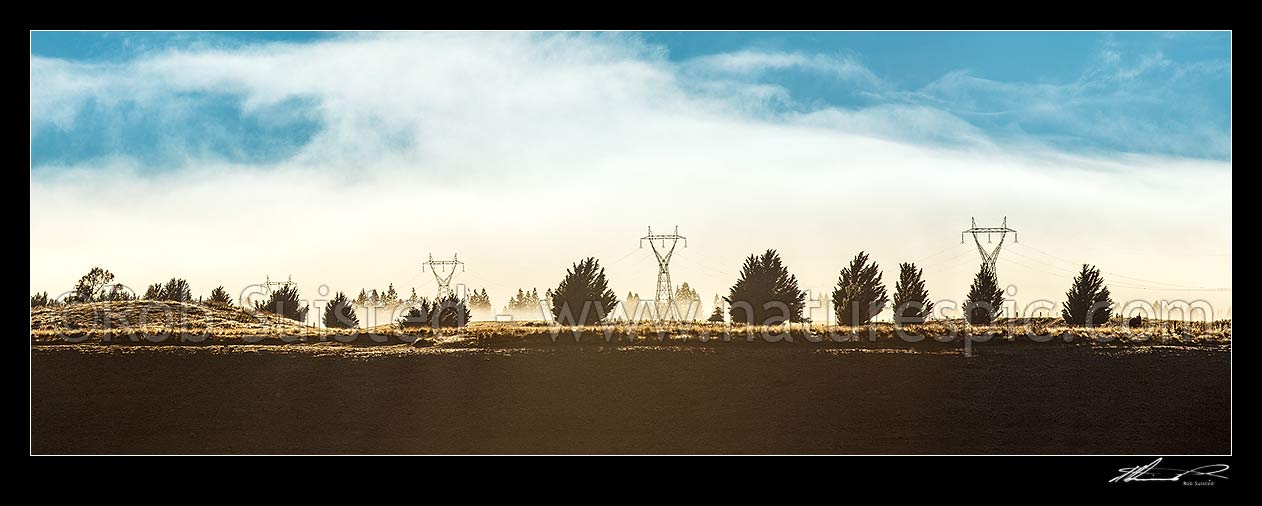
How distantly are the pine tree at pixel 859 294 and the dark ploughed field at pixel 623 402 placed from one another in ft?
2.06

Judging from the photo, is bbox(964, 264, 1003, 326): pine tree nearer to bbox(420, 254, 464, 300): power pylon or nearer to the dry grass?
the dry grass

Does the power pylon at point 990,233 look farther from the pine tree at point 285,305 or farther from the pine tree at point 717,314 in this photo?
the pine tree at point 285,305

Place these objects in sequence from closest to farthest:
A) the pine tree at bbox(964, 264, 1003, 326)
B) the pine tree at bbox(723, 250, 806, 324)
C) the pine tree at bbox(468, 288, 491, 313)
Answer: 1. the pine tree at bbox(468, 288, 491, 313)
2. the pine tree at bbox(964, 264, 1003, 326)
3. the pine tree at bbox(723, 250, 806, 324)

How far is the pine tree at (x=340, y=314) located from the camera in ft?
37.1

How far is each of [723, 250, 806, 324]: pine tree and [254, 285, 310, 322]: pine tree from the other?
5.25 meters

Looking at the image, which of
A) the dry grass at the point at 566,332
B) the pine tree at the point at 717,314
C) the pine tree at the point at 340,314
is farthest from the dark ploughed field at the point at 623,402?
the pine tree at the point at 717,314

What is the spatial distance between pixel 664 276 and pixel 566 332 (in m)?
1.43

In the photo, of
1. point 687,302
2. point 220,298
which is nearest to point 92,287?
point 220,298

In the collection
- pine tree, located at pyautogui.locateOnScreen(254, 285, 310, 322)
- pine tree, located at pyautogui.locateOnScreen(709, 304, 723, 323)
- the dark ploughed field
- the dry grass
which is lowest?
the dark ploughed field

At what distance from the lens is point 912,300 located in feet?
37.3

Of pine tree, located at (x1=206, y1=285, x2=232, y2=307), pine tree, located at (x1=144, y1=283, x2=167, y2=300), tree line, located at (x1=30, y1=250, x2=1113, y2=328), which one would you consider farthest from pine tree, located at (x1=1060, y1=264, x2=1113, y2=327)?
pine tree, located at (x1=144, y1=283, x2=167, y2=300)
